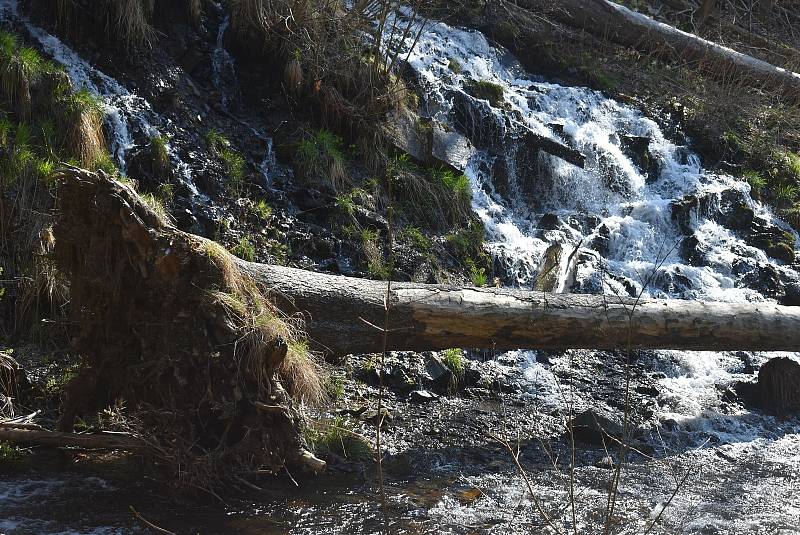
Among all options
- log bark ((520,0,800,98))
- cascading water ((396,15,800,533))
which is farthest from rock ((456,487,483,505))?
log bark ((520,0,800,98))

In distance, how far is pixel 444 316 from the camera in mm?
A: 6320

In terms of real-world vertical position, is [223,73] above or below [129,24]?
below

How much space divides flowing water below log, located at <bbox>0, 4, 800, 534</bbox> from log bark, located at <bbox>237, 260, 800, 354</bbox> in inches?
27.2

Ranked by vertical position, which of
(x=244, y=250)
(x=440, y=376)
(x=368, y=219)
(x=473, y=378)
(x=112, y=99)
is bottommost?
(x=473, y=378)

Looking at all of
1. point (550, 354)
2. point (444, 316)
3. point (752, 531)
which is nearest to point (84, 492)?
point (444, 316)

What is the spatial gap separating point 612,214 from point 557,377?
151 inches

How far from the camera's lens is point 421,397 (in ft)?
22.8

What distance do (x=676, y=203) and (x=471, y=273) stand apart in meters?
3.79

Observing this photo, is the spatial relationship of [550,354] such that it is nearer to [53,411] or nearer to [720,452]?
[720,452]

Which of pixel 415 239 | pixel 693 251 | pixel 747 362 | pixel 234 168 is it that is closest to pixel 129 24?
pixel 234 168

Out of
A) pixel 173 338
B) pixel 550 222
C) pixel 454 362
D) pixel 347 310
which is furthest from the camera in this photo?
pixel 550 222

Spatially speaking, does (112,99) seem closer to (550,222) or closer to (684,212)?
(550,222)

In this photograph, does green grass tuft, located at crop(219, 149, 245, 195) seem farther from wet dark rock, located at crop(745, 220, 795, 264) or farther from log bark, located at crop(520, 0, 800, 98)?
log bark, located at crop(520, 0, 800, 98)

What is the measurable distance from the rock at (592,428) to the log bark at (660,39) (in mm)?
9371
